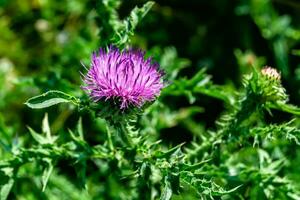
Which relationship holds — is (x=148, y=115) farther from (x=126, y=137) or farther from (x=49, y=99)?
(x=49, y=99)

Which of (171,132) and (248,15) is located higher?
(248,15)

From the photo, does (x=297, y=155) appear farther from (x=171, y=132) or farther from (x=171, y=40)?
(x=171, y=40)

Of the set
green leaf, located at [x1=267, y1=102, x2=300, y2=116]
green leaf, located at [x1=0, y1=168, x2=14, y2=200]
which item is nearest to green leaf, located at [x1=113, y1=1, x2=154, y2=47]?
green leaf, located at [x1=267, y1=102, x2=300, y2=116]

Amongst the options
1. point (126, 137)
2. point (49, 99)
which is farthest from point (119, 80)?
point (126, 137)

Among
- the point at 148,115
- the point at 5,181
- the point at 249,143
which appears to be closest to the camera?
the point at 249,143

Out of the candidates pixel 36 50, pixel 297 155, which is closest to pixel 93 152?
pixel 297 155

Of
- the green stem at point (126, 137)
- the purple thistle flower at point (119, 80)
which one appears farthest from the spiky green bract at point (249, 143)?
the purple thistle flower at point (119, 80)
